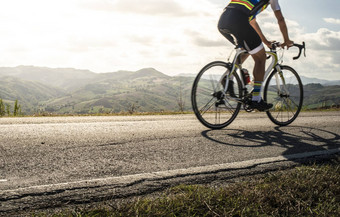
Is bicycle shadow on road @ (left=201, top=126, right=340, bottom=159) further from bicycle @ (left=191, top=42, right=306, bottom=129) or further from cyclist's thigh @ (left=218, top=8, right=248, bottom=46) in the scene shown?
cyclist's thigh @ (left=218, top=8, right=248, bottom=46)

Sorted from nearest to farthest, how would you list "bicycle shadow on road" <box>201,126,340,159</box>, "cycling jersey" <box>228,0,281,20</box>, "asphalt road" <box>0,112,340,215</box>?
"asphalt road" <box>0,112,340,215</box> < "bicycle shadow on road" <box>201,126,340,159</box> < "cycling jersey" <box>228,0,281,20</box>

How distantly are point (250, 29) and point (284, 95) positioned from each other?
195 cm

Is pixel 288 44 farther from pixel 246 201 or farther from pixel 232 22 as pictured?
pixel 246 201

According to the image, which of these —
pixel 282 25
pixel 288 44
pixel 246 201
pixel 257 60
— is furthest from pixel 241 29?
pixel 246 201

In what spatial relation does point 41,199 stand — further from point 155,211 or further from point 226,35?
point 226,35

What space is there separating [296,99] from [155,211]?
5468 mm

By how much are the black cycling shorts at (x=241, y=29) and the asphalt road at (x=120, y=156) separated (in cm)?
152

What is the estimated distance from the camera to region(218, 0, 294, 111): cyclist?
17.1ft

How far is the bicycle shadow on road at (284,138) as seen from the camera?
164 inches

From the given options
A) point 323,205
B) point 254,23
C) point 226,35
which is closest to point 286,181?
point 323,205

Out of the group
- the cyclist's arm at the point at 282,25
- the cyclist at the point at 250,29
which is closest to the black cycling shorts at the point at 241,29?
the cyclist at the point at 250,29

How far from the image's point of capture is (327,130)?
18.7 ft

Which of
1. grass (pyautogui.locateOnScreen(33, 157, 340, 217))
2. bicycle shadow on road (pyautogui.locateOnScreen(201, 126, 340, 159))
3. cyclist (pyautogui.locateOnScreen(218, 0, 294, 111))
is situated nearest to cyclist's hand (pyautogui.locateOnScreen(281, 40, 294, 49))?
cyclist (pyautogui.locateOnScreen(218, 0, 294, 111))

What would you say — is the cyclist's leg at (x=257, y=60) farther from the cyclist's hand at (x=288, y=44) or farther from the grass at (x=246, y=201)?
the grass at (x=246, y=201)
